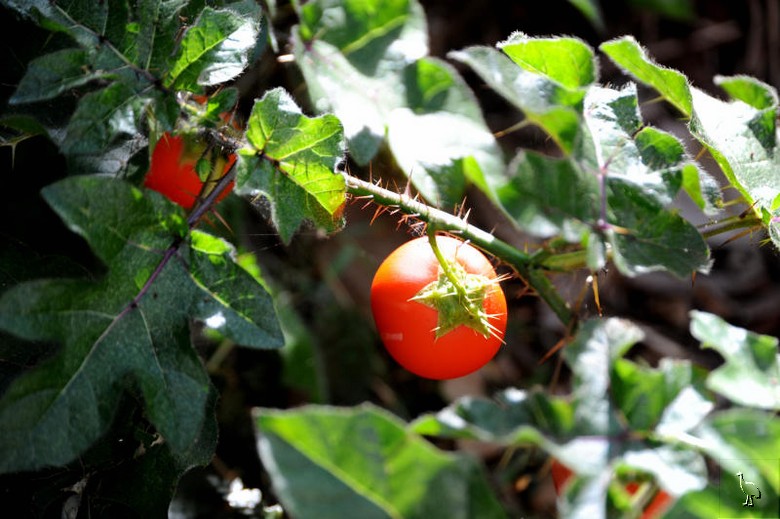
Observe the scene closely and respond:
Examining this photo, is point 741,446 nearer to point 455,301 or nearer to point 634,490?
point 634,490

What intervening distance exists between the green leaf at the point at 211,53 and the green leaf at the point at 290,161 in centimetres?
5

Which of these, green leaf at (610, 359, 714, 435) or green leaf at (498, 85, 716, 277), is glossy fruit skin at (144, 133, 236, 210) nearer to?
green leaf at (498, 85, 716, 277)

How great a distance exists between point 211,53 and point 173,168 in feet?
0.59

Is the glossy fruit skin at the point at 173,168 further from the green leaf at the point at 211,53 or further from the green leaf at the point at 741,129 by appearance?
the green leaf at the point at 741,129

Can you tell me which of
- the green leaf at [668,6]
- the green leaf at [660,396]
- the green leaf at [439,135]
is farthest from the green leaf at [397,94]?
the green leaf at [668,6]

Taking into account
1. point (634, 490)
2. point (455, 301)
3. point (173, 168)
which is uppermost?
point (173, 168)

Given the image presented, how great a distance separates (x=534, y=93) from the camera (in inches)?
26.3

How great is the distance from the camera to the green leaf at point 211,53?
74 cm

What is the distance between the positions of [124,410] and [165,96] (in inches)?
12.6

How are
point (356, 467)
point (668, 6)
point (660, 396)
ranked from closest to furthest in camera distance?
point (356, 467) → point (660, 396) → point (668, 6)

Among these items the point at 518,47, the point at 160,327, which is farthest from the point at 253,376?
the point at 518,47

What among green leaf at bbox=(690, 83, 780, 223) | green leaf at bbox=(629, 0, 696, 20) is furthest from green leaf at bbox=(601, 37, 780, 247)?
green leaf at bbox=(629, 0, 696, 20)

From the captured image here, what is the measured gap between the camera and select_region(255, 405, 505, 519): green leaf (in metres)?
0.48

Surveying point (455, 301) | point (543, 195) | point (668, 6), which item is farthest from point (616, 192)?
point (668, 6)
